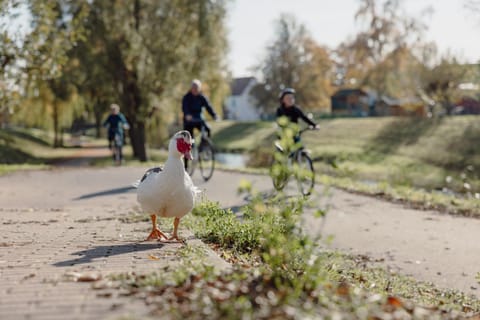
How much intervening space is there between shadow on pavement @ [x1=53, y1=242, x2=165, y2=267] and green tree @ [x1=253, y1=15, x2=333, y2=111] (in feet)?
206

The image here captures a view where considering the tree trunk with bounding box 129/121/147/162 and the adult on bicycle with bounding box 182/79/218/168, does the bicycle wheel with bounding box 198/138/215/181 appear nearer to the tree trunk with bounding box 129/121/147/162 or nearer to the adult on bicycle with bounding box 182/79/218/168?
the adult on bicycle with bounding box 182/79/218/168

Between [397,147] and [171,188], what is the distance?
128ft

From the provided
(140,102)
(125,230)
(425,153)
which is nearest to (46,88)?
(140,102)

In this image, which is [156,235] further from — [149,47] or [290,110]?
[149,47]

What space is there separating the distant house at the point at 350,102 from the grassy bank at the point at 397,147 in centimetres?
2341

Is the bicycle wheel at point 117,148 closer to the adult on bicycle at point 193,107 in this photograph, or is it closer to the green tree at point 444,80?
the adult on bicycle at point 193,107

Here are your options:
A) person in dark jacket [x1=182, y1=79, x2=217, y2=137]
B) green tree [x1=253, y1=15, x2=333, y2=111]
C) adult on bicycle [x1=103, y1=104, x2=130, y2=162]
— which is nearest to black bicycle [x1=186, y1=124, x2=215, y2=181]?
person in dark jacket [x1=182, y1=79, x2=217, y2=137]

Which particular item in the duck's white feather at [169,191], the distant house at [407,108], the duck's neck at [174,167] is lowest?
the duck's white feather at [169,191]

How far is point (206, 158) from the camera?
15570 mm

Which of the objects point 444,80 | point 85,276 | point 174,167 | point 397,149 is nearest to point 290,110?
point 174,167

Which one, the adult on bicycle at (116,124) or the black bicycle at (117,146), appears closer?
the adult on bicycle at (116,124)

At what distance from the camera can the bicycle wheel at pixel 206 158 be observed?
15383 mm

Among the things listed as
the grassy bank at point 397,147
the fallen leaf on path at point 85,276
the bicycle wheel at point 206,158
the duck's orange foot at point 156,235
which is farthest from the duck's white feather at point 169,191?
the grassy bank at point 397,147

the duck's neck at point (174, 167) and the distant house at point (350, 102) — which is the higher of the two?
the distant house at point (350, 102)
